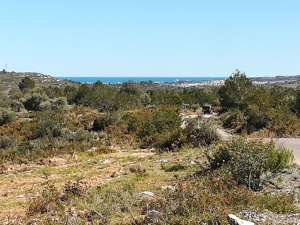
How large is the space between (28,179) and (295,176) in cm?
961

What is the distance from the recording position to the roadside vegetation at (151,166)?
6695 mm

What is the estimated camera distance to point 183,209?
5.89 metres

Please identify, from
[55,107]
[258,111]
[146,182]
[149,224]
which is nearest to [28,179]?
[146,182]

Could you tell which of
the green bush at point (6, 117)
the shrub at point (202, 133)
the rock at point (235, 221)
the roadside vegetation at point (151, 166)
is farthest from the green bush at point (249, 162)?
the green bush at point (6, 117)

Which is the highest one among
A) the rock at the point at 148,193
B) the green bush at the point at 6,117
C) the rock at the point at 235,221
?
the rock at the point at 235,221

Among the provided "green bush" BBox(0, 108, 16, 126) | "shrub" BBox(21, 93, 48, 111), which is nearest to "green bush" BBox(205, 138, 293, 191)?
"green bush" BBox(0, 108, 16, 126)

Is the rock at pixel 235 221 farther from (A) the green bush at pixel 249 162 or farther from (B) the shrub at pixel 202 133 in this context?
(B) the shrub at pixel 202 133

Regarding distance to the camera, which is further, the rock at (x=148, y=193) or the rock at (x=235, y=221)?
the rock at (x=148, y=193)

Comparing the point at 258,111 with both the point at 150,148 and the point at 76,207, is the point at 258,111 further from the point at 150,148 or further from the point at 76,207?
the point at 76,207

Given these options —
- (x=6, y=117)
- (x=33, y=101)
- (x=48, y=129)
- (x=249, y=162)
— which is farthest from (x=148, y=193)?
(x=33, y=101)

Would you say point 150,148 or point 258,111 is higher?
point 258,111

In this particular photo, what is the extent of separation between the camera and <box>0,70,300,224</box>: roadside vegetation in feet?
22.0

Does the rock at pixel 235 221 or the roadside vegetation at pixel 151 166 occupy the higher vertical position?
the rock at pixel 235 221

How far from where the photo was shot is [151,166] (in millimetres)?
13109
